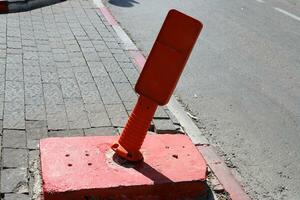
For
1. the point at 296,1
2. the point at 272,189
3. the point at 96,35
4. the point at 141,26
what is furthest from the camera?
the point at 296,1

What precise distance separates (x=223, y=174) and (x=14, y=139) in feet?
6.05

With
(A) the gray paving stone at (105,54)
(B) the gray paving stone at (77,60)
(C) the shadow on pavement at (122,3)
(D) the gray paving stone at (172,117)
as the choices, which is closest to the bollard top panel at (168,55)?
(D) the gray paving stone at (172,117)

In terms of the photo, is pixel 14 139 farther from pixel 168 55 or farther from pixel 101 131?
pixel 168 55

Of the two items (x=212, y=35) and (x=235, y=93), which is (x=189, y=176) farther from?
(x=212, y=35)

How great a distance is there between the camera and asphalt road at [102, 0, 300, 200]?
442 cm

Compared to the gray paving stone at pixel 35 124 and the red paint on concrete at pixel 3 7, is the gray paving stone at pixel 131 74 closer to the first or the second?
the gray paving stone at pixel 35 124

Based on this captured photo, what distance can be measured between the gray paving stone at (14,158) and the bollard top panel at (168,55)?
3.72ft

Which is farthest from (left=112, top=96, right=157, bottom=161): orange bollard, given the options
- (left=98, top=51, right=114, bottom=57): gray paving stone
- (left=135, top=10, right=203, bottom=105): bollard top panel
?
(left=98, top=51, right=114, bottom=57): gray paving stone

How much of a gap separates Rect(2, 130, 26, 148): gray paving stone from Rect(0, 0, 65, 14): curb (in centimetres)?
402

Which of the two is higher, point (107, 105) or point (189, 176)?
point (189, 176)

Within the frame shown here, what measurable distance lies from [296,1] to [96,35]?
726 centimetres

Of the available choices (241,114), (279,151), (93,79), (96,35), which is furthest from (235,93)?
(96,35)

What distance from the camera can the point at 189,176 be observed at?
3.54 metres

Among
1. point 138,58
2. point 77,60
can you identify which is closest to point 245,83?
point 138,58
